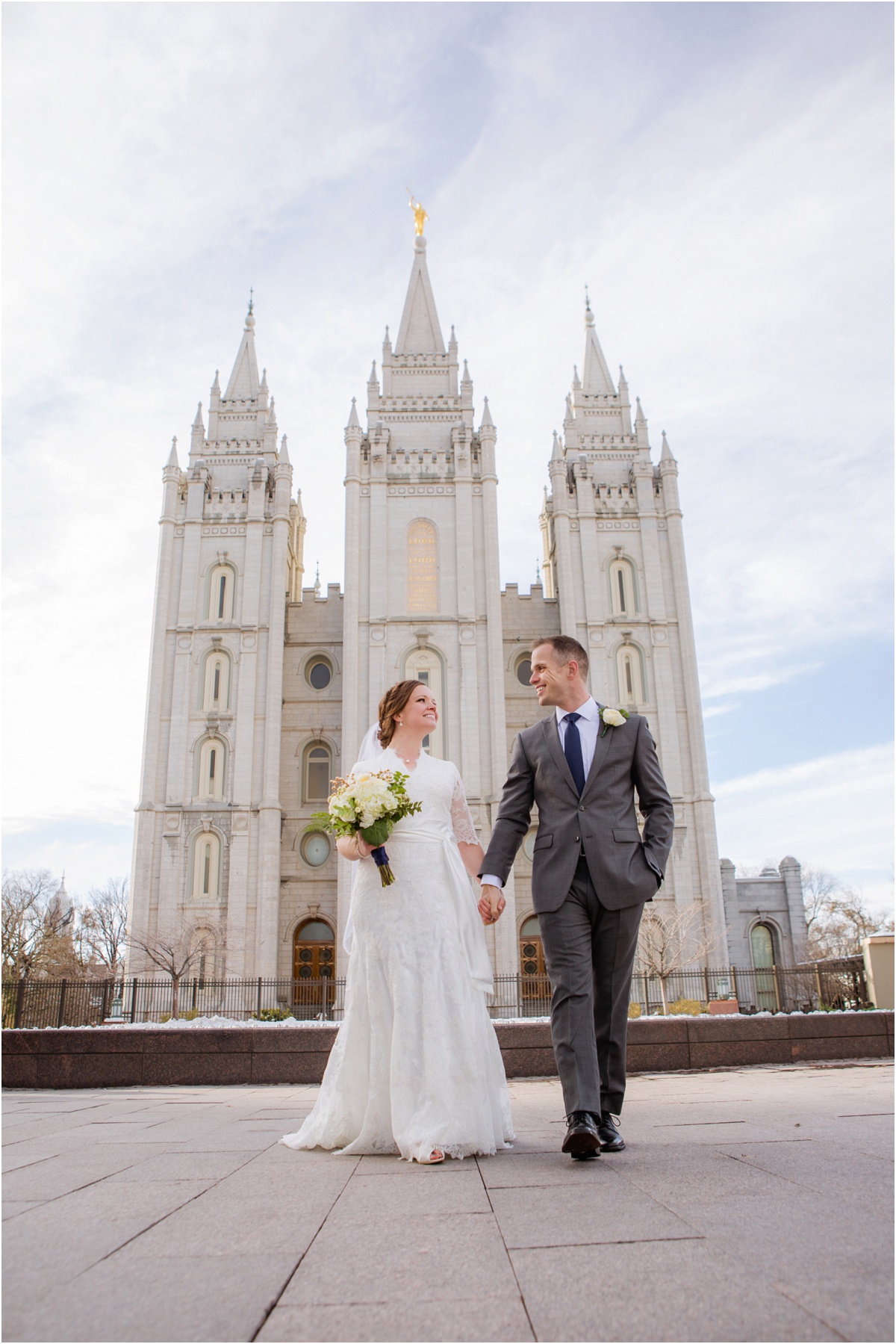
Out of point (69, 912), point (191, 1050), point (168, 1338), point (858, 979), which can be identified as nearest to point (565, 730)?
point (168, 1338)

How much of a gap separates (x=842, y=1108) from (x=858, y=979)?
17095 millimetres

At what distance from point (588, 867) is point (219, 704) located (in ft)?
99.5

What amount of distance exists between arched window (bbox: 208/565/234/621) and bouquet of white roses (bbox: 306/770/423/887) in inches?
1216

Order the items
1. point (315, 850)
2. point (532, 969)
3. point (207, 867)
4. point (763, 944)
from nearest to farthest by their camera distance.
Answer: point (207, 867), point (532, 969), point (315, 850), point (763, 944)

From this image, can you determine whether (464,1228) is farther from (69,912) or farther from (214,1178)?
(69,912)

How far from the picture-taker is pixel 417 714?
473cm

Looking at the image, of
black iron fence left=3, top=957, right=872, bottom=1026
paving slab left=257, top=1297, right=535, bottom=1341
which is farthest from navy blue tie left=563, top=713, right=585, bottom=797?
black iron fence left=3, top=957, right=872, bottom=1026

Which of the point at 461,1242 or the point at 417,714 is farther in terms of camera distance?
the point at 417,714

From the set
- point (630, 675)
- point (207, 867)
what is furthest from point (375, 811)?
point (630, 675)

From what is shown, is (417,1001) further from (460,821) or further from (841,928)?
(841,928)

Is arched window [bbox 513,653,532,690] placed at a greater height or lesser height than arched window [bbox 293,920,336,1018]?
greater

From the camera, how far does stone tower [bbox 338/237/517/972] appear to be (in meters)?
31.8

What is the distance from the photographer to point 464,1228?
2.30m

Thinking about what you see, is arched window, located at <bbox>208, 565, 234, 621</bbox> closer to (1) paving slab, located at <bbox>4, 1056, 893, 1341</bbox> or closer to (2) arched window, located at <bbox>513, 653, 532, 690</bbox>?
(2) arched window, located at <bbox>513, 653, 532, 690</bbox>
